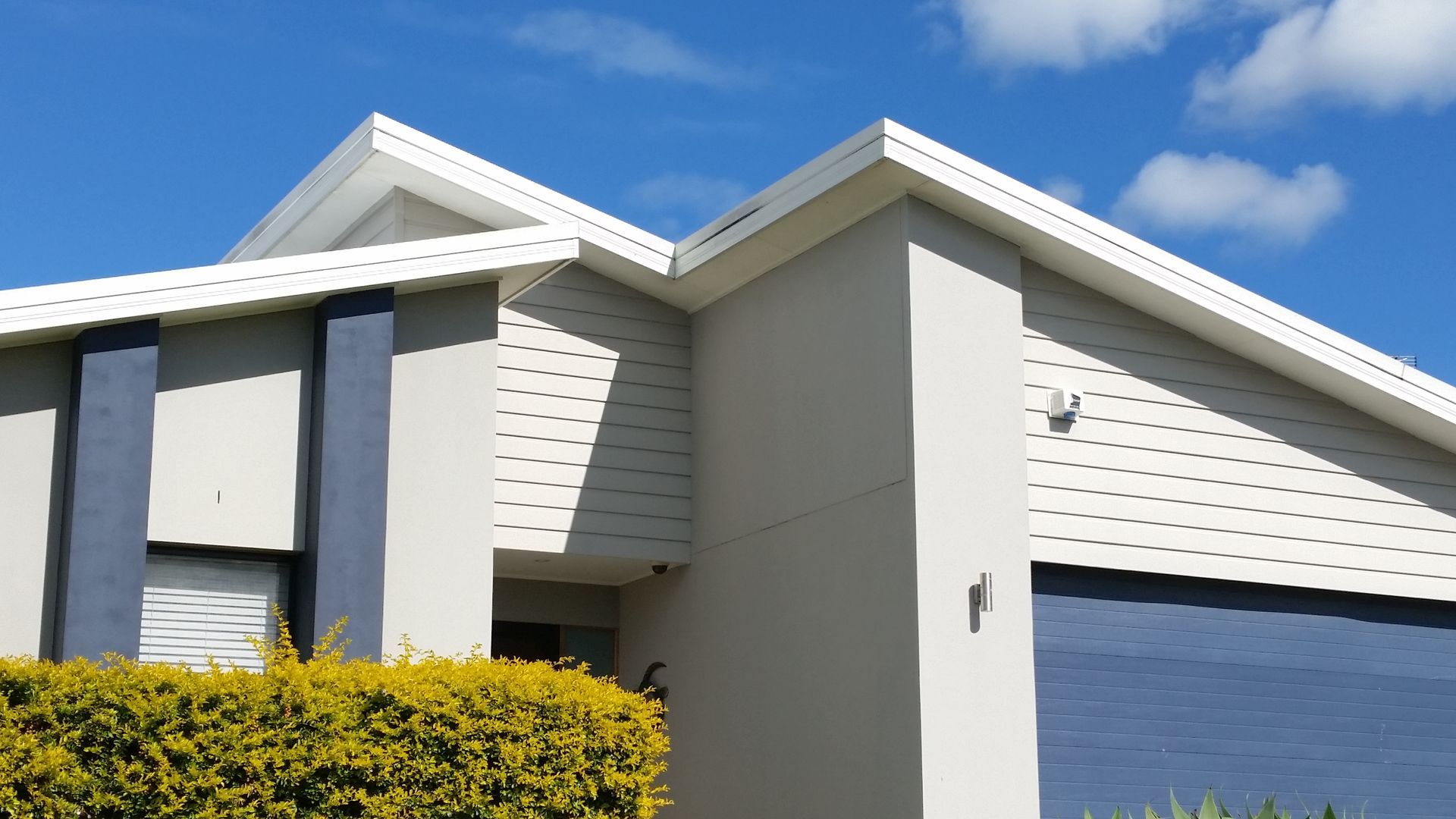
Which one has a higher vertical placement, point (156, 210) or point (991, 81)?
point (991, 81)

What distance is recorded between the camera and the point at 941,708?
32.4ft

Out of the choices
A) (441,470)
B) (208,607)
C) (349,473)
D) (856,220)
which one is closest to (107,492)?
(208,607)

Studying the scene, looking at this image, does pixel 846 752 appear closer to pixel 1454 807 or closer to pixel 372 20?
pixel 1454 807

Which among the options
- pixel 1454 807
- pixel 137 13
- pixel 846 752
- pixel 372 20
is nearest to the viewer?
pixel 846 752

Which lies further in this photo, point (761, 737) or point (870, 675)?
point (761, 737)

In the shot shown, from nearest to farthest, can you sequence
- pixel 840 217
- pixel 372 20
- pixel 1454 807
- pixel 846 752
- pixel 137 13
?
1. pixel 846 752
2. pixel 840 217
3. pixel 1454 807
4. pixel 372 20
5. pixel 137 13

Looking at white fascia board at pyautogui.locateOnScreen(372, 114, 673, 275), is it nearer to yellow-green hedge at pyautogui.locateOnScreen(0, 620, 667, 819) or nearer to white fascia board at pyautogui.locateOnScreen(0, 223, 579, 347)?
white fascia board at pyautogui.locateOnScreen(0, 223, 579, 347)

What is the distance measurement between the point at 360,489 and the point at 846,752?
3.76m

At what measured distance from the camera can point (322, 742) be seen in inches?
303

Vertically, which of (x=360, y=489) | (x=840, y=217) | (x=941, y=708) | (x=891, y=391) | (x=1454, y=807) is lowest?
(x=1454, y=807)

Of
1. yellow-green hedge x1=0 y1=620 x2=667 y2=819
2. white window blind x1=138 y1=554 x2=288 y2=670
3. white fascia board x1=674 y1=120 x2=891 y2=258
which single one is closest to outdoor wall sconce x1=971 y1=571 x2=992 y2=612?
yellow-green hedge x1=0 y1=620 x2=667 y2=819

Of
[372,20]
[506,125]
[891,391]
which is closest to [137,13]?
[372,20]

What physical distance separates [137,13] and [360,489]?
966 centimetres

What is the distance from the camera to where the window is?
45.7ft
